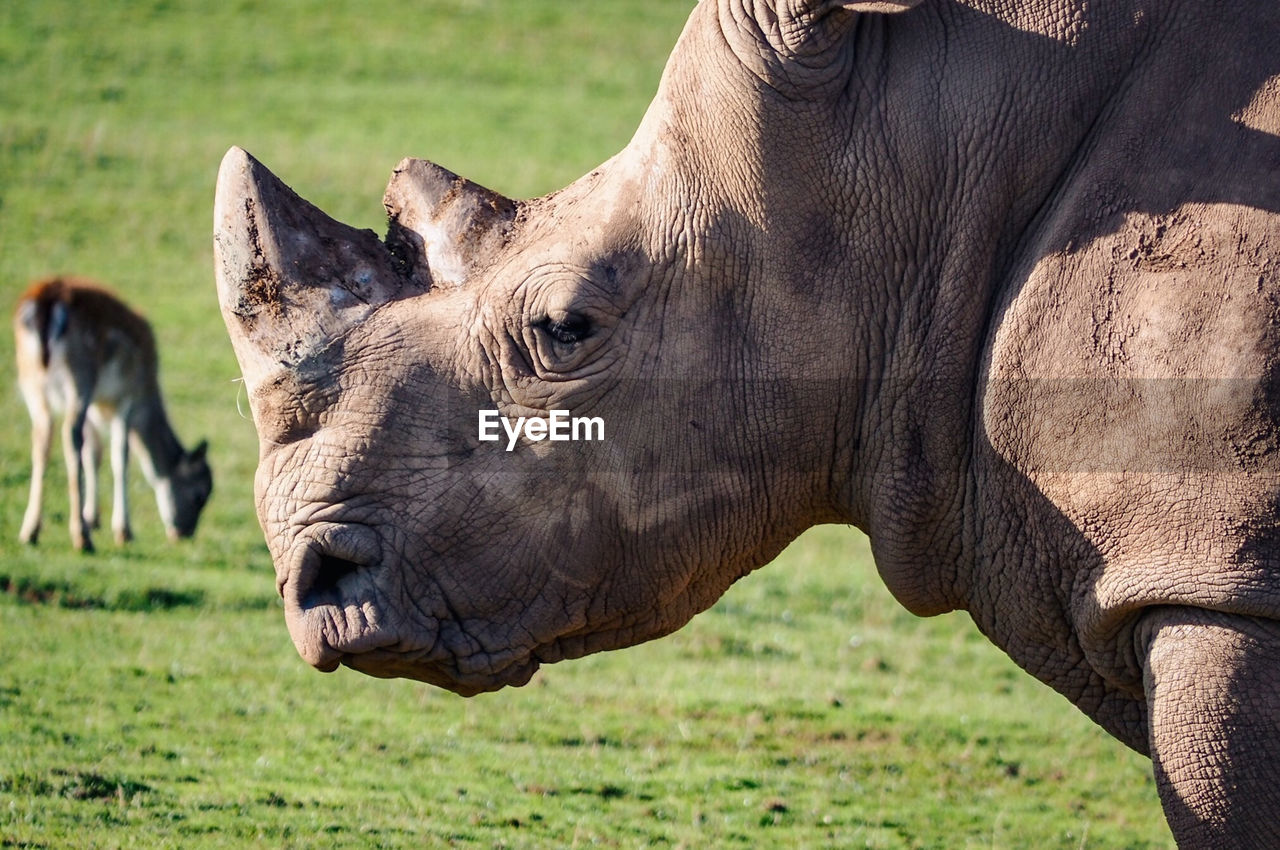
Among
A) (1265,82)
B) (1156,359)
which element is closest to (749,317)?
(1156,359)

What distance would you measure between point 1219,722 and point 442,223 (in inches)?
87.8

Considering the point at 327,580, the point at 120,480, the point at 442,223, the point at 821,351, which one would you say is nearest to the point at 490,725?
the point at 327,580

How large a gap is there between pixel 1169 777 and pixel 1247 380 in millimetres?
888

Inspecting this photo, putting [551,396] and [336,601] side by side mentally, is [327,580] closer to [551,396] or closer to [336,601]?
[336,601]

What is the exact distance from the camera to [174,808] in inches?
247

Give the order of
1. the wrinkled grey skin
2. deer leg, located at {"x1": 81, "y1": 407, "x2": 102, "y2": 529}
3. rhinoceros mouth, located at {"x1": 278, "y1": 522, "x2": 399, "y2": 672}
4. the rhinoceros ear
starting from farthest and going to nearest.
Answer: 1. deer leg, located at {"x1": 81, "y1": 407, "x2": 102, "y2": 529}
2. the rhinoceros ear
3. rhinoceros mouth, located at {"x1": 278, "y1": 522, "x2": 399, "y2": 672}
4. the wrinkled grey skin

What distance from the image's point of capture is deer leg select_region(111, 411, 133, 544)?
39.7ft

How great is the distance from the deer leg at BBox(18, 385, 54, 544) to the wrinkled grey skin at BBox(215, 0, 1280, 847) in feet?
25.2

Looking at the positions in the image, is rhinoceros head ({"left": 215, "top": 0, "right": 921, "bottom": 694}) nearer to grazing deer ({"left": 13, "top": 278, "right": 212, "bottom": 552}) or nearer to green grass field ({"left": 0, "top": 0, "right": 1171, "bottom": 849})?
green grass field ({"left": 0, "top": 0, "right": 1171, "bottom": 849})

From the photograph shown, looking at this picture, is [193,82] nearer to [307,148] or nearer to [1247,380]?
[307,148]

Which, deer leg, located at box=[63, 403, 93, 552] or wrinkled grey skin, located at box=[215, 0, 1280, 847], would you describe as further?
deer leg, located at box=[63, 403, 93, 552]

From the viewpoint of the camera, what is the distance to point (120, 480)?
500 inches

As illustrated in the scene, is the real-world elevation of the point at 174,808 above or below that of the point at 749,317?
below

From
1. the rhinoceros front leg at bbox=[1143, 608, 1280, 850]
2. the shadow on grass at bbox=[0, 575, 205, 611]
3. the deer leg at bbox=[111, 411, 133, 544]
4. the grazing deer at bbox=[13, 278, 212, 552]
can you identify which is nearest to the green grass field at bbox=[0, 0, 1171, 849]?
the shadow on grass at bbox=[0, 575, 205, 611]
